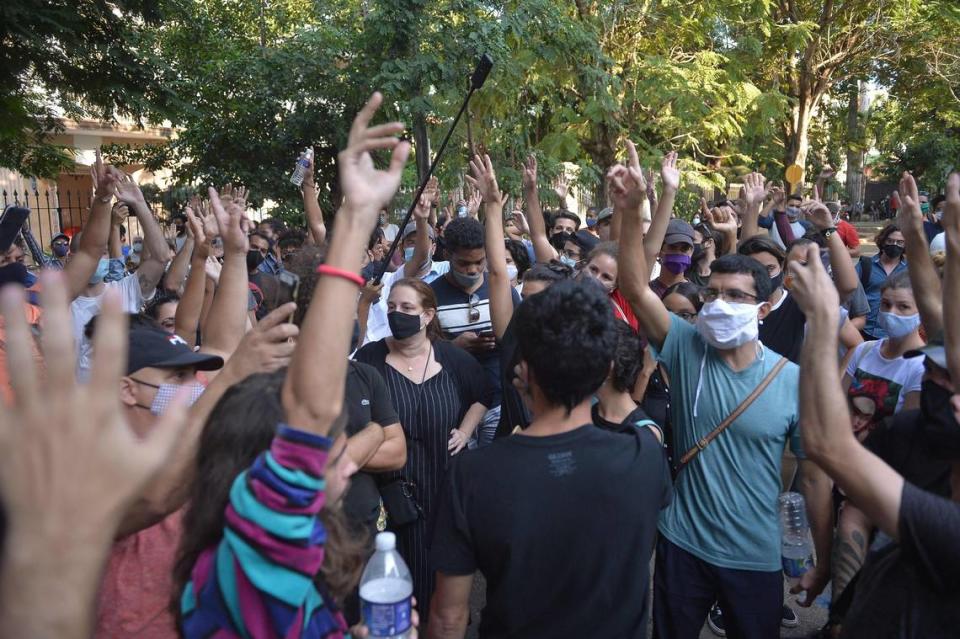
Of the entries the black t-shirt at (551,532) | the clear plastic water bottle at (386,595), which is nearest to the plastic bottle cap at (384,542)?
the clear plastic water bottle at (386,595)

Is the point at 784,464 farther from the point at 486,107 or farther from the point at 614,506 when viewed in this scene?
the point at 486,107

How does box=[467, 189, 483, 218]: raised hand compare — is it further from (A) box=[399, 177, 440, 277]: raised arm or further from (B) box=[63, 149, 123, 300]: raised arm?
(B) box=[63, 149, 123, 300]: raised arm

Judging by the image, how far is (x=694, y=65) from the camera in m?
14.7

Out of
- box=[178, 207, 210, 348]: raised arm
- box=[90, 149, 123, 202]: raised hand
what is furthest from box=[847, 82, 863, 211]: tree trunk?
box=[178, 207, 210, 348]: raised arm

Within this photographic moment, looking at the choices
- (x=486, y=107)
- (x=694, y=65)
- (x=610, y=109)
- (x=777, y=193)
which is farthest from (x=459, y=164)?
(x=777, y=193)

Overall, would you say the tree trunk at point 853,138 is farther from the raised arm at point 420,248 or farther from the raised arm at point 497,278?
the raised arm at point 497,278

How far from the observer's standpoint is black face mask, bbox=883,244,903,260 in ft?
22.9

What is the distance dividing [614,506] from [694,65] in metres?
14.0

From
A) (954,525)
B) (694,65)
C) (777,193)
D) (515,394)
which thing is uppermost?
(694,65)

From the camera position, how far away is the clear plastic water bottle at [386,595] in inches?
70.9

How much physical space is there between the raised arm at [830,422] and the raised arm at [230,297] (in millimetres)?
1912

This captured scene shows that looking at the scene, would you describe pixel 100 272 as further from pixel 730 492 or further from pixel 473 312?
pixel 730 492

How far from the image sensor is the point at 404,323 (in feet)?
12.4

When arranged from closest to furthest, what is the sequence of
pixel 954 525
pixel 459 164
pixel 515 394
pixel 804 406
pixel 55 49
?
1. pixel 954 525
2. pixel 804 406
3. pixel 515 394
4. pixel 55 49
5. pixel 459 164
